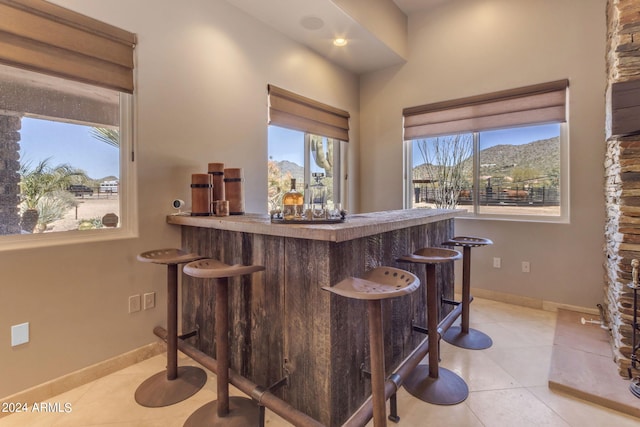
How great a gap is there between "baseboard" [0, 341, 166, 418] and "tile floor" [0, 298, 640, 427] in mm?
40

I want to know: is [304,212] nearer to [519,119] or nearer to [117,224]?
[117,224]

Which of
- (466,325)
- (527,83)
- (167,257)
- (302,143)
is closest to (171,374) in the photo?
(167,257)

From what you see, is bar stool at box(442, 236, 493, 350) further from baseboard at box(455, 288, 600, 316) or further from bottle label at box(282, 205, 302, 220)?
bottle label at box(282, 205, 302, 220)

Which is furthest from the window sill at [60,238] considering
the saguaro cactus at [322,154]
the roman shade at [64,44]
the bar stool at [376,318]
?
the saguaro cactus at [322,154]

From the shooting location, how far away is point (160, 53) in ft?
7.59

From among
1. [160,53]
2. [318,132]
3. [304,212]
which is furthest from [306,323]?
[318,132]

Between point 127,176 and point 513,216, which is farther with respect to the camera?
point 513,216

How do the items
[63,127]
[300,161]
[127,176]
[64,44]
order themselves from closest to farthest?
[64,44] → [63,127] → [127,176] → [300,161]

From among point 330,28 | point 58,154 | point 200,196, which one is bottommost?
point 200,196

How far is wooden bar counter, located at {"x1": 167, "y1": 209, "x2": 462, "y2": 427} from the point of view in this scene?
1.50m

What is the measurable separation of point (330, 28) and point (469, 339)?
10.4 ft

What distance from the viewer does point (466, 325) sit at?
2.62 meters

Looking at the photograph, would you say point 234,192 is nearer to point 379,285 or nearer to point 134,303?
point 134,303

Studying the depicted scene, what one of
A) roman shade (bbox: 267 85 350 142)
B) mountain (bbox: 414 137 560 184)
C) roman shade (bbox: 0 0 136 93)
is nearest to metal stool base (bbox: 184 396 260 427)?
roman shade (bbox: 0 0 136 93)
